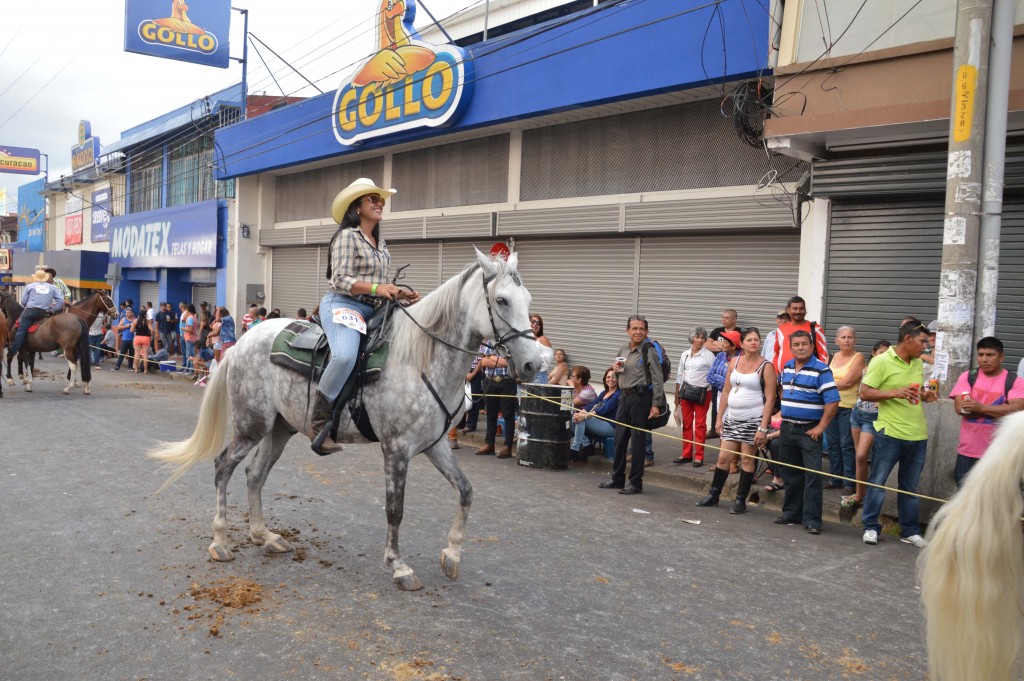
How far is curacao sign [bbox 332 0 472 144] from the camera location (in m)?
15.3

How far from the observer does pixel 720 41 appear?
10969mm

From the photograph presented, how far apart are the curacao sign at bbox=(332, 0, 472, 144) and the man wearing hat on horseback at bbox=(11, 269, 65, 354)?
22.5 feet

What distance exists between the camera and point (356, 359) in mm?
5441

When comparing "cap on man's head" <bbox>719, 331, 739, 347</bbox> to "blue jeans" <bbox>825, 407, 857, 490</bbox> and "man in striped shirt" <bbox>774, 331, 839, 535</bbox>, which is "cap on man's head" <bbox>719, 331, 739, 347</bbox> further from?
"man in striped shirt" <bbox>774, 331, 839, 535</bbox>

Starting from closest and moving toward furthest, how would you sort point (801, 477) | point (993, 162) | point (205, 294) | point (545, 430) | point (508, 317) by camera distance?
point (508, 317) → point (993, 162) → point (801, 477) → point (545, 430) → point (205, 294)

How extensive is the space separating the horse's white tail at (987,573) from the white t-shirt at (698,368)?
23.8 ft

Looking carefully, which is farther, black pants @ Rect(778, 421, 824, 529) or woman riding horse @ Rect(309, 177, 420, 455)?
black pants @ Rect(778, 421, 824, 529)

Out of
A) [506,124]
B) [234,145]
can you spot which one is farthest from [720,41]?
[234,145]

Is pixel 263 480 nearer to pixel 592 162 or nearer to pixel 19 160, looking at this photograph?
pixel 592 162

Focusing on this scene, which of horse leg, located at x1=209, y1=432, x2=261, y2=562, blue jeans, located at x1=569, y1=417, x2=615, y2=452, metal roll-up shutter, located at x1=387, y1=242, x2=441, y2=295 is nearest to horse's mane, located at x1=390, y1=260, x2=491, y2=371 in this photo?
horse leg, located at x1=209, y1=432, x2=261, y2=562

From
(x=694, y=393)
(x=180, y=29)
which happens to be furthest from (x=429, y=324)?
(x=180, y=29)

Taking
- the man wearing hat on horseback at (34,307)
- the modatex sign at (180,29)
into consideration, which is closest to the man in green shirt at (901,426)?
the man wearing hat on horseback at (34,307)

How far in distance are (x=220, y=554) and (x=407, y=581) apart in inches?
58.3

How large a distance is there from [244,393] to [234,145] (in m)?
19.6
